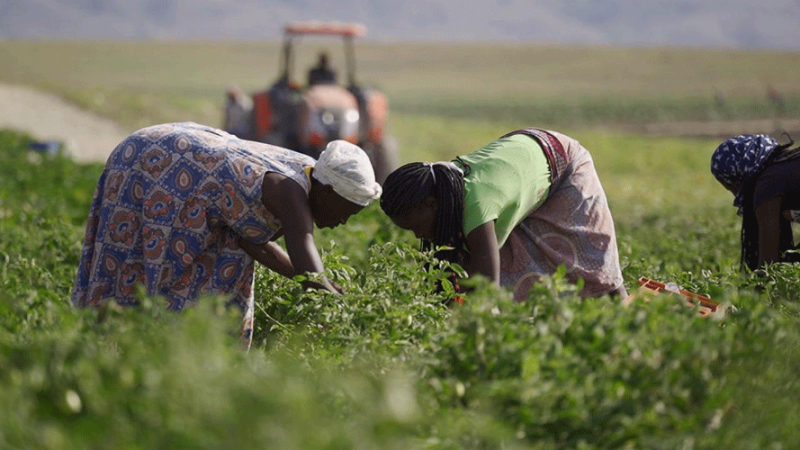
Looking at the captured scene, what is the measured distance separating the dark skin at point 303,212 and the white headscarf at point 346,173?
0.04m

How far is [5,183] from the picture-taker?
9000 mm

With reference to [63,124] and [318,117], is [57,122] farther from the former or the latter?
[318,117]

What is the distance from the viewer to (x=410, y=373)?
288 cm

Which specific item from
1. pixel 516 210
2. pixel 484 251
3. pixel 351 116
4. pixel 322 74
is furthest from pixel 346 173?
pixel 322 74

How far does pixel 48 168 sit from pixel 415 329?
24.5ft

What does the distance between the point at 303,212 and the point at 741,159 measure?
6.82ft

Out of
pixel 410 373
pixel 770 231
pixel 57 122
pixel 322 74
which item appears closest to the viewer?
pixel 410 373

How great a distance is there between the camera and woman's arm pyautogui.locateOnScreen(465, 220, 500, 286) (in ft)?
12.1

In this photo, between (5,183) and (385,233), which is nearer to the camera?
(385,233)

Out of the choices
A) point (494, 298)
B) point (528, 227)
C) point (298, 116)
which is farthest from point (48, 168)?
point (494, 298)

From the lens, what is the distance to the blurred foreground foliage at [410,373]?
2.01 m

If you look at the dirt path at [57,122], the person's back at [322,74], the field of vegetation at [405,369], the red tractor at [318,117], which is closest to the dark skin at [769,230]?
the field of vegetation at [405,369]

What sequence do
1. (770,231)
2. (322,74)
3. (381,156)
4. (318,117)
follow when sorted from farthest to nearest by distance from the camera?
(322,74) → (381,156) → (318,117) → (770,231)

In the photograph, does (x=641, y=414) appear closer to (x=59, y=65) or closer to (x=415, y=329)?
(x=415, y=329)
